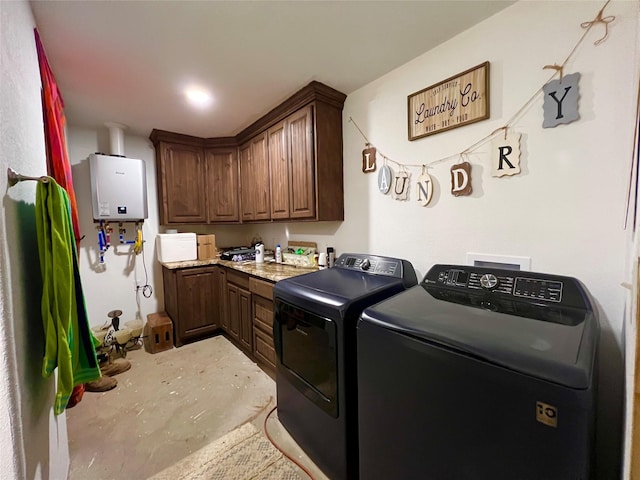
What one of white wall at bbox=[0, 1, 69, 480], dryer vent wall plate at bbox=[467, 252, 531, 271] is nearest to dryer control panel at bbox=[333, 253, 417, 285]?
dryer vent wall plate at bbox=[467, 252, 531, 271]

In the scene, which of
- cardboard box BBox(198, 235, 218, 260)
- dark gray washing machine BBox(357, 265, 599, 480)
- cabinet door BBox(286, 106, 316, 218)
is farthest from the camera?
cardboard box BBox(198, 235, 218, 260)

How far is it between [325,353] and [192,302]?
205 cm

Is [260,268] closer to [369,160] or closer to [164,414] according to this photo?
[164,414]

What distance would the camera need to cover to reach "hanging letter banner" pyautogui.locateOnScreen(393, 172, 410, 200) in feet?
5.63

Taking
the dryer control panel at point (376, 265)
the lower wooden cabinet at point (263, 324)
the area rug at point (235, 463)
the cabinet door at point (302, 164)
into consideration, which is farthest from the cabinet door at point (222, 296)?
the dryer control panel at point (376, 265)

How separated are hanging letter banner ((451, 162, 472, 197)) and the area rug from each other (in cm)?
181

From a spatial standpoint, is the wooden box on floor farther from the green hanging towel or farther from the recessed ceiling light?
the recessed ceiling light

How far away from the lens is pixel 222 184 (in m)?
3.07

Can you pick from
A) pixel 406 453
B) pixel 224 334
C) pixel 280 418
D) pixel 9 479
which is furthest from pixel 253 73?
pixel 224 334

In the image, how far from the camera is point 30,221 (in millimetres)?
1008

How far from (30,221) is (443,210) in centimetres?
203

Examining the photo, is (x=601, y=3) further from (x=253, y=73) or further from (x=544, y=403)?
(x=253, y=73)

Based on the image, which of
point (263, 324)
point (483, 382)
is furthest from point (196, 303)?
point (483, 382)

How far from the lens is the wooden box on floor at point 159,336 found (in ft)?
8.45
